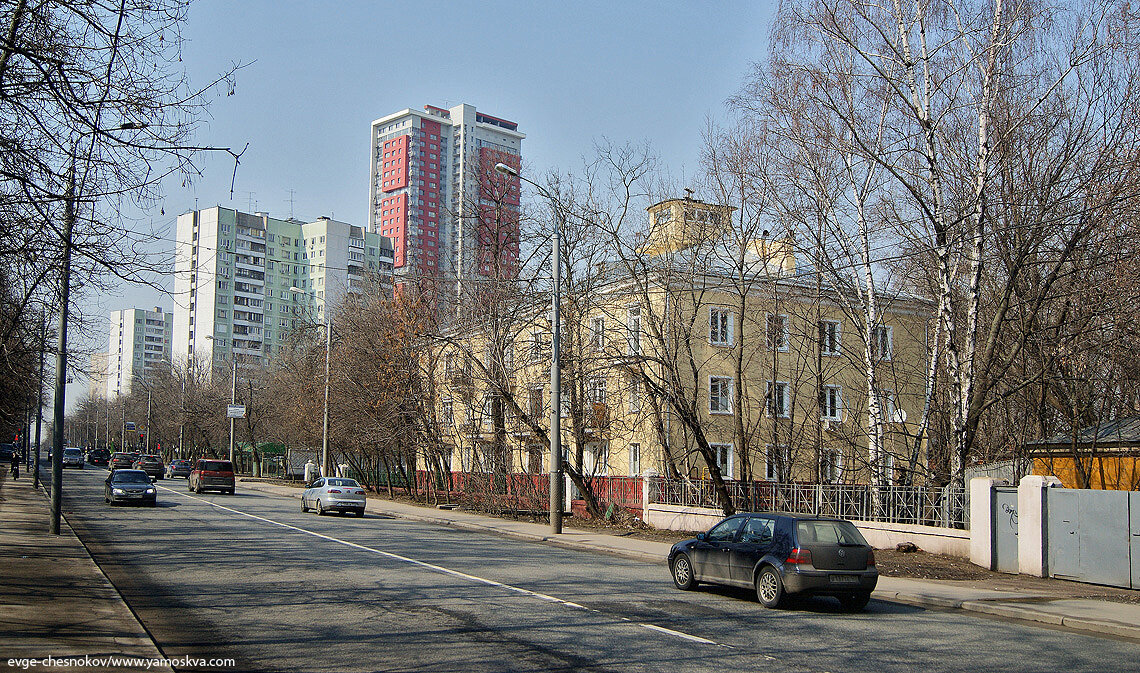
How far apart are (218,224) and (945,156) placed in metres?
105

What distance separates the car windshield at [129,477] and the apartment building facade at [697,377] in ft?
39.9

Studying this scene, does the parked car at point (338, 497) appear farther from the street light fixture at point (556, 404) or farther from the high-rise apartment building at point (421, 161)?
the high-rise apartment building at point (421, 161)

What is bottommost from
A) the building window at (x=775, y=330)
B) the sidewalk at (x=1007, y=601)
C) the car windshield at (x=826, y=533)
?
the sidewalk at (x=1007, y=601)

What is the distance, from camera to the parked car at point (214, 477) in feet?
159

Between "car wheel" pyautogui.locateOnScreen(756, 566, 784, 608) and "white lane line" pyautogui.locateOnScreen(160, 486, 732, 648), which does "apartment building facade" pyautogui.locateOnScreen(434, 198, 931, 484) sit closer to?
"white lane line" pyautogui.locateOnScreen(160, 486, 732, 648)

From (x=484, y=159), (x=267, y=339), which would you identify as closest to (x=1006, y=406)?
(x=484, y=159)

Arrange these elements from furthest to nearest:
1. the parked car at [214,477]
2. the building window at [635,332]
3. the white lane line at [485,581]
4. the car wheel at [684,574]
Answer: the parked car at [214,477]
the building window at [635,332]
the car wheel at [684,574]
the white lane line at [485,581]

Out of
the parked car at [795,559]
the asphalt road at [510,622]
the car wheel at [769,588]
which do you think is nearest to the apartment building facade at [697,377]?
the asphalt road at [510,622]

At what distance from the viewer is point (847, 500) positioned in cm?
2288

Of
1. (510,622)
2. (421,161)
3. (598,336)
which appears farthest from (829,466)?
(421,161)

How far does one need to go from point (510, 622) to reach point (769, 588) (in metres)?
4.30

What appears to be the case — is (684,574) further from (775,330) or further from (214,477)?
(214,477)

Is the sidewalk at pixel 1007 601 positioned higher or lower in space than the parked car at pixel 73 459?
higher

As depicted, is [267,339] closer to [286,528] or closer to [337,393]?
[337,393]
